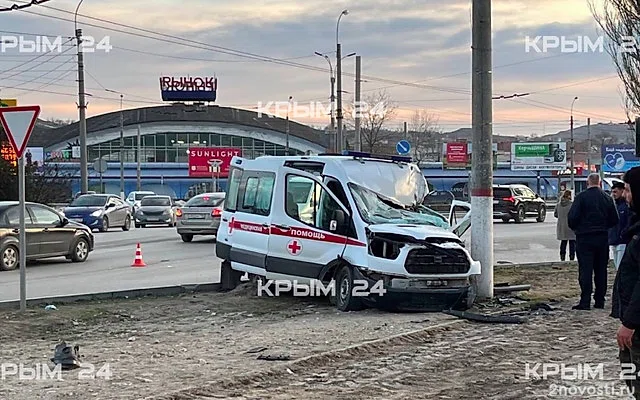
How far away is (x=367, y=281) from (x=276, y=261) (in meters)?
1.94

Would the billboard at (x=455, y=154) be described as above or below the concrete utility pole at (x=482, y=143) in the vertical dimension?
above

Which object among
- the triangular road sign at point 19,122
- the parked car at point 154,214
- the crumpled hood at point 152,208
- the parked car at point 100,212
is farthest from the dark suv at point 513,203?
the triangular road sign at point 19,122

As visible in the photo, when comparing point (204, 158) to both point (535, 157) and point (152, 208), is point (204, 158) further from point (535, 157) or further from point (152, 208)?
point (152, 208)

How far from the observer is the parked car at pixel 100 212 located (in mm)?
33312

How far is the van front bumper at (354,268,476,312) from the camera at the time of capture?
12289 mm

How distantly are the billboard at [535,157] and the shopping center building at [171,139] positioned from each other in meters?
19.6

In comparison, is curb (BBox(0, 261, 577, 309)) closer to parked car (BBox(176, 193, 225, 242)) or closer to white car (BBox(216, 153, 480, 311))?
white car (BBox(216, 153, 480, 311))

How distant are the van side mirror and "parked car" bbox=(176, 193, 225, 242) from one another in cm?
1356

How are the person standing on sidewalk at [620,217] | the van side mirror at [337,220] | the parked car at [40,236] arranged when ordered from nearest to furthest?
the van side mirror at [337,220] → the person standing on sidewalk at [620,217] → the parked car at [40,236]

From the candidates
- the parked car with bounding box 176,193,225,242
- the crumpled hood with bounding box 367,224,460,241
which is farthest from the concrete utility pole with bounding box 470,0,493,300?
the parked car with bounding box 176,193,225,242

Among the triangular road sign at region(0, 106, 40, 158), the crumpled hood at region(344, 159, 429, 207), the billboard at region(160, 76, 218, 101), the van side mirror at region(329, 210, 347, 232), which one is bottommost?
the van side mirror at region(329, 210, 347, 232)

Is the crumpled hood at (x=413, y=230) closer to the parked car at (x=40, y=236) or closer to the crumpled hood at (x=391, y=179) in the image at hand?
the crumpled hood at (x=391, y=179)

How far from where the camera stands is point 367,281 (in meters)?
12.4

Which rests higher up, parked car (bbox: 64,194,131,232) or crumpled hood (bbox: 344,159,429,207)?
crumpled hood (bbox: 344,159,429,207)
